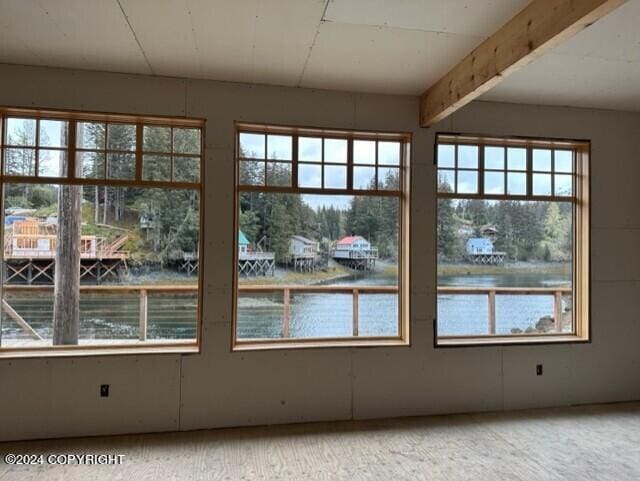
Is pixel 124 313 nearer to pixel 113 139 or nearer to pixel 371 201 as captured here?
pixel 113 139

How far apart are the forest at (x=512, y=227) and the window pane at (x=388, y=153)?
64cm

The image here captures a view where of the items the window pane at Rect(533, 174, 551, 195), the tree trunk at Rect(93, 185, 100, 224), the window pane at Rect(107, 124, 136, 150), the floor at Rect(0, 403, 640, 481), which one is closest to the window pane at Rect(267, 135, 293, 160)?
the window pane at Rect(107, 124, 136, 150)

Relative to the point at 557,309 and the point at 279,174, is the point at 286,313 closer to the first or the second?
the point at 279,174

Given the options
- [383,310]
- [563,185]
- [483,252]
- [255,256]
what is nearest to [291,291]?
[255,256]

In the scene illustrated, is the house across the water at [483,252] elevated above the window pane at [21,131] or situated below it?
below

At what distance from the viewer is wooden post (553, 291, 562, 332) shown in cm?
441

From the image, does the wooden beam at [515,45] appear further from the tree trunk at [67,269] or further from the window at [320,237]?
the tree trunk at [67,269]

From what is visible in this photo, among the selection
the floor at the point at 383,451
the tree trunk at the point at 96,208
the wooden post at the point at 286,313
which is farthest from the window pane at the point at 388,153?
the tree trunk at the point at 96,208

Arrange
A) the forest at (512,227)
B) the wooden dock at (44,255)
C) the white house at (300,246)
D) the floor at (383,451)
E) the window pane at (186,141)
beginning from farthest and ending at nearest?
the forest at (512,227)
the white house at (300,246)
the window pane at (186,141)
the wooden dock at (44,255)
the floor at (383,451)

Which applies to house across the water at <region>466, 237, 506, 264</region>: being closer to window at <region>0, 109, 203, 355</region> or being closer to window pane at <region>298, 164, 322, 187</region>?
window pane at <region>298, 164, 322, 187</region>

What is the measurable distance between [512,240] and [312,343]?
235 cm

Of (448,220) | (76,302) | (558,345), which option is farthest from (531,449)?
(76,302)

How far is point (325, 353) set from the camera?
3855 mm

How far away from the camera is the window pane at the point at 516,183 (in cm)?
435
